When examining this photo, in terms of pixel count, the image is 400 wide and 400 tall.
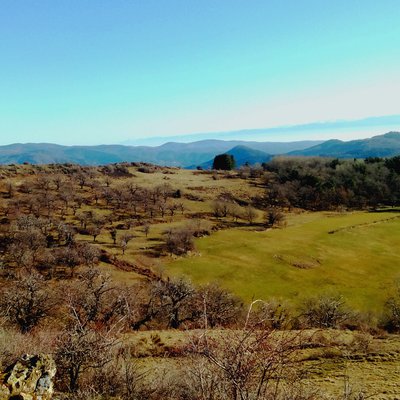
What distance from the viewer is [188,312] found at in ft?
156

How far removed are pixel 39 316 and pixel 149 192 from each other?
8339 cm

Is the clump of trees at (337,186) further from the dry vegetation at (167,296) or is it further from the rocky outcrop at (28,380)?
the rocky outcrop at (28,380)

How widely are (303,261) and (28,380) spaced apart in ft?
232

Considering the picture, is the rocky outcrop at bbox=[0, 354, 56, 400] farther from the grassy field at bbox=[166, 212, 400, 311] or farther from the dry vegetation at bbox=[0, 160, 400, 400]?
the grassy field at bbox=[166, 212, 400, 311]

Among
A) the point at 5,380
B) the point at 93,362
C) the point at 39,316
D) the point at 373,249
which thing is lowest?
the point at 373,249

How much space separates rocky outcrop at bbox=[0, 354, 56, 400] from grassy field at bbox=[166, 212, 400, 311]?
4885cm

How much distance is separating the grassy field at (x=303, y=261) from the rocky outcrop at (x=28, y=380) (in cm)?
4885

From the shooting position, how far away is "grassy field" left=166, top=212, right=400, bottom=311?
202ft

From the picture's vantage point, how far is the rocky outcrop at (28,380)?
29.9ft

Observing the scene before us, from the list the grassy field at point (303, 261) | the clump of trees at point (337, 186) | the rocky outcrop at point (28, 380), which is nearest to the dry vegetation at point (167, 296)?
the clump of trees at point (337, 186)

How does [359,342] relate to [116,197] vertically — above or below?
below

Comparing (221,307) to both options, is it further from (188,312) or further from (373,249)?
(373,249)

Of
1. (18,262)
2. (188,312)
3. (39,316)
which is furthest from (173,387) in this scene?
(18,262)

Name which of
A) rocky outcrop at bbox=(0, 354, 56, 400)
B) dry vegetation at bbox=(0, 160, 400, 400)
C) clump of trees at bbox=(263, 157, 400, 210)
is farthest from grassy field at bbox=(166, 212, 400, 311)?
rocky outcrop at bbox=(0, 354, 56, 400)
